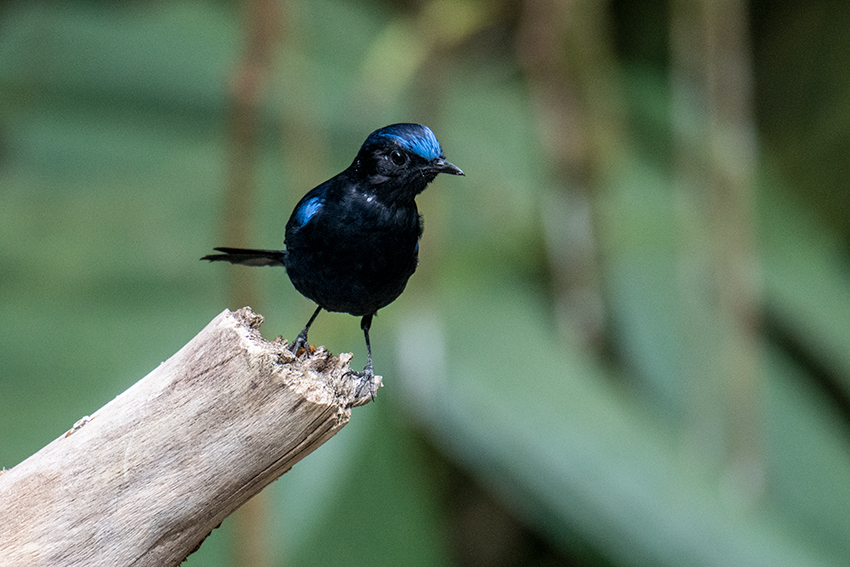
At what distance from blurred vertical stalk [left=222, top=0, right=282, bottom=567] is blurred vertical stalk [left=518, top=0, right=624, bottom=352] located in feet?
3.18

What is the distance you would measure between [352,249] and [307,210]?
145 millimetres

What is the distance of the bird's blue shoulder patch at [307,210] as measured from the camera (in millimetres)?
1528

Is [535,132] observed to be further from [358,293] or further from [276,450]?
[276,450]

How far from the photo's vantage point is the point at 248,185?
8.00ft

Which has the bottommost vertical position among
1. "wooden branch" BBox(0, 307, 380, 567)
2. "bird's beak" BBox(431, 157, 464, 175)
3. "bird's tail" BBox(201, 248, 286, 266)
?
"wooden branch" BBox(0, 307, 380, 567)

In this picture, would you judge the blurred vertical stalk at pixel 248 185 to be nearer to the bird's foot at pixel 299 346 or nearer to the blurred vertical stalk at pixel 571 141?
the bird's foot at pixel 299 346

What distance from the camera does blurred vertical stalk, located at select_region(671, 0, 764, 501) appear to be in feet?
9.50

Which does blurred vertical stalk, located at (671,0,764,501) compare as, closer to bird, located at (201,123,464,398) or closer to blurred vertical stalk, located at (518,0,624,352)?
blurred vertical stalk, located at (518,0,624,352)

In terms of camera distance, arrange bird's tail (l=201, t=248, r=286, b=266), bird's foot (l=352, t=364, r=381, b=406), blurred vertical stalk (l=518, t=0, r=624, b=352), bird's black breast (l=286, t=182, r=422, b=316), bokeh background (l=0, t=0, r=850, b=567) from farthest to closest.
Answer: blurred vertical stalk (l=518, t=0, r=624, b=352) → bokeh background (l=0, t=0, r=850, b=567) → bird's tail (l=201, t=248, r=286, b=266) → bird's black breast (l=286, t=182, r=422, b=316) → bird's foot (l=352, t=364, r=381, b=406)

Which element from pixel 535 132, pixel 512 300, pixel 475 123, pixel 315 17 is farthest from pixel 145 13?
pixel 512 300

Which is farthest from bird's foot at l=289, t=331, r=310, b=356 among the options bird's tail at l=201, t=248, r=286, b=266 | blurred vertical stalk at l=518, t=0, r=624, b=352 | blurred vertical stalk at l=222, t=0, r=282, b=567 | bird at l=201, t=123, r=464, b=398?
blurred vertical stalk at l=518, t=0, r=624, b=352

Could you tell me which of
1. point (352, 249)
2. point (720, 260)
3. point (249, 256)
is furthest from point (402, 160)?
point (720, 260)

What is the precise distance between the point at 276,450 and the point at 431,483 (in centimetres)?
219

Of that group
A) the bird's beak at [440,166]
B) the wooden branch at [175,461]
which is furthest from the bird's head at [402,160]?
the wooden branch at [175,461]
